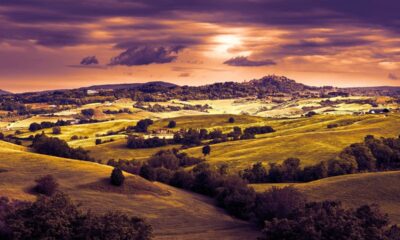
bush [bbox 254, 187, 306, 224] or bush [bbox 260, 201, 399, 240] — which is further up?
bush [bbox 260, 201, 399, 240]

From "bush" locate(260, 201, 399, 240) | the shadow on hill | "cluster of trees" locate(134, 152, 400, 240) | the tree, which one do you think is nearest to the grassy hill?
"cluster of trees" locate(134, 152, 400, 240)

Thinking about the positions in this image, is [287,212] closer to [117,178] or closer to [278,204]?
[278,204]

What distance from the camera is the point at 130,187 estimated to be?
435ft

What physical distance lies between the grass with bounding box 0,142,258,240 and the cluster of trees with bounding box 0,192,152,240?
19.5 meters

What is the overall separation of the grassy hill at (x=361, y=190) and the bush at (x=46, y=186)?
55.3 meters

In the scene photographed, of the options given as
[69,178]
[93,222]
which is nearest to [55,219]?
[93,222]

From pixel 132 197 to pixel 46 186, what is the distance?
18.0 metres

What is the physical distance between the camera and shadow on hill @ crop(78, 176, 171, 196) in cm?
12886

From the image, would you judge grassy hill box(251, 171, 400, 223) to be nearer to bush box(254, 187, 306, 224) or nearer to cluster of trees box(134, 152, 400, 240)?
cluster of trees box(134, 152, 400, 240)

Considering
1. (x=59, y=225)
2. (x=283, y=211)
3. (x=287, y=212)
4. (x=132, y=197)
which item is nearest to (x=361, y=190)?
(x=283, y=211)

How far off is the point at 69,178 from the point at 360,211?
61.4 meters

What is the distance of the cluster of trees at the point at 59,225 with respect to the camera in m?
84.6

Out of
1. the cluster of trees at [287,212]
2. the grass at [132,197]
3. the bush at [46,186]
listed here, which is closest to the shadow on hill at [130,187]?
the grass at [132,197]

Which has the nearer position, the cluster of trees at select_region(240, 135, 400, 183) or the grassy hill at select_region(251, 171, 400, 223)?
the grassy hill at select_region(251, 171, 400, 223)
